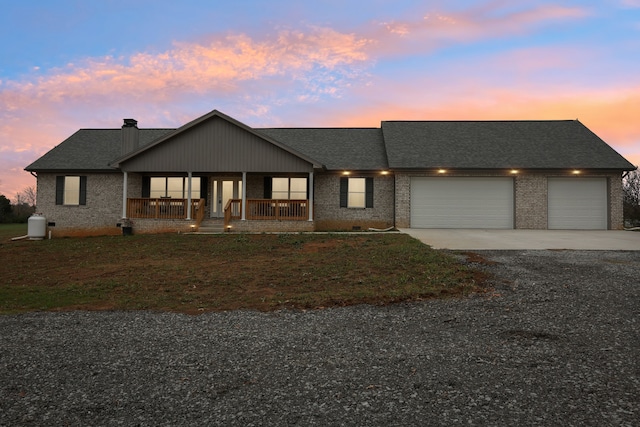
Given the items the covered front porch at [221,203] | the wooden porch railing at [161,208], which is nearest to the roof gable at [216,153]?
the covered front porch at [221,203]

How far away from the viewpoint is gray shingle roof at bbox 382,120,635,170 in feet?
62.1

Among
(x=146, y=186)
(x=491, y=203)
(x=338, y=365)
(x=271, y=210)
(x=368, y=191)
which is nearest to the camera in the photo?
(x=338, y=365)

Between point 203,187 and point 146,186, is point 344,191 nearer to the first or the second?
point 203,187

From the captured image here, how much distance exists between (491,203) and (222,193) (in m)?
13.8

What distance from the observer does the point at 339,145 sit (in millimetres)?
22078

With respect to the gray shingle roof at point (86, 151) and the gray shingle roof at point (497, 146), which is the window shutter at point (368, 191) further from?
the gray shingle roof at point (86, 151)

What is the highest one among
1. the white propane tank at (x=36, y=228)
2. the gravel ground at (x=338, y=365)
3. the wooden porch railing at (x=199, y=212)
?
the wooden porch railing at (x=199, y=212)

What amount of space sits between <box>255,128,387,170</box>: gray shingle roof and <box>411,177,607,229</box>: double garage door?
2762 mm

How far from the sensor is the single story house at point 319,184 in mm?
18422

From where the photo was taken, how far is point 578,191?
18938 mm

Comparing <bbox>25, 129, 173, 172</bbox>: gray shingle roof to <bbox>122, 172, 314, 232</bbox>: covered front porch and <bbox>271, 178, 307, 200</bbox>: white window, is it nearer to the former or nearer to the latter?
<bbox>122, 172, 314, 232</bbox>: covered front porch

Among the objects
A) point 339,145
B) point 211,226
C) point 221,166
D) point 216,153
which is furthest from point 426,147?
point 211,226

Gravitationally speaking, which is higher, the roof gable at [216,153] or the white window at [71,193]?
the roof gable at [216,153]

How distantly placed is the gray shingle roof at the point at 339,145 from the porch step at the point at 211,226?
497 cm
